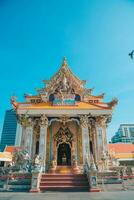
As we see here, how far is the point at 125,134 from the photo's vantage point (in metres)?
120

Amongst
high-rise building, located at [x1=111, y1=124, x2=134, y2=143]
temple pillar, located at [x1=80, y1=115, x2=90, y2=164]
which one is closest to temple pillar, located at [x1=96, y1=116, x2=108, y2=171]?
temple pillar, located at [x1=80, y1=115, x2=90, y2=164]

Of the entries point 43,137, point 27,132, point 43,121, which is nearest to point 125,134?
point 43,121

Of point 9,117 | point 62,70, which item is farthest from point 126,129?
point 62,70

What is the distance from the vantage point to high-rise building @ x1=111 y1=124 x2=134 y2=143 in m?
112

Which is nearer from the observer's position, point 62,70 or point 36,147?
point 36,147

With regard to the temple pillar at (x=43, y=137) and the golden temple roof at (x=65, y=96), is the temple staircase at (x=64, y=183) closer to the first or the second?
the temple pillar at (x=43, y=137)

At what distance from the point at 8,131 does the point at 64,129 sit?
14443cm

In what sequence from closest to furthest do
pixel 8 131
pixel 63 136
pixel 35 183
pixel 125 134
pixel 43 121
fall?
pixel 35 183
pixel 43 121
pixel 63 136
pixel 125 134
pixel 8 131

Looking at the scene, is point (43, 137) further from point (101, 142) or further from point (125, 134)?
point (125, 134)

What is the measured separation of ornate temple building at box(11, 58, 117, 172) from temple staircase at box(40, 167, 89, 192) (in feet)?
10.7

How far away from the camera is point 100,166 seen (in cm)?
1445

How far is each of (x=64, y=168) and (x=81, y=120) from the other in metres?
4.35

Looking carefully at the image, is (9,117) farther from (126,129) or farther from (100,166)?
(100,166)

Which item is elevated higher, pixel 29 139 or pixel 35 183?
pixel 29 139
